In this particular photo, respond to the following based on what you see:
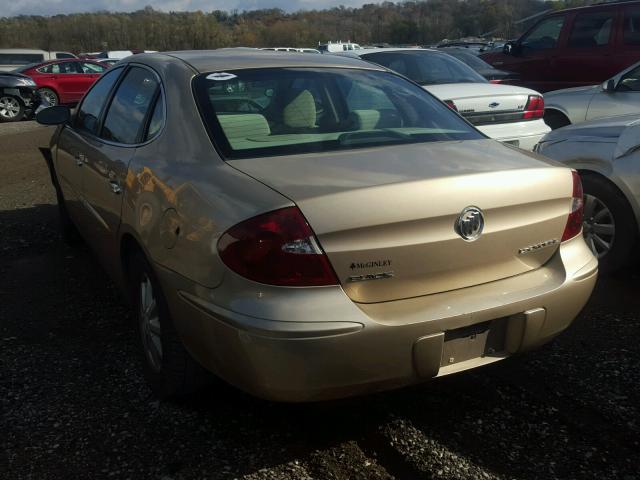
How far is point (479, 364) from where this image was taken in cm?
259

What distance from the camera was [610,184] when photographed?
443 cm

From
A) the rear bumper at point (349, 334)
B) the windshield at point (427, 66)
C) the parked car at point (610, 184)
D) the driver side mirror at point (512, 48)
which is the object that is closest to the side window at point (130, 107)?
the rear bumper at point (349, 334)

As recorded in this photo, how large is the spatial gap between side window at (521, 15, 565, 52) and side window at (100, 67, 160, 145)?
8.21 metres

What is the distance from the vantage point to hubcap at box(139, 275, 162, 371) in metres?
3.03

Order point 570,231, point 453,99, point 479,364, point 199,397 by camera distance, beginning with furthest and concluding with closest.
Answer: point 453,99 < point 199,397 < point 570,231 < point 479,364

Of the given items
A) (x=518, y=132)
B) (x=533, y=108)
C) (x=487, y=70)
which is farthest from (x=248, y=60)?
(x=487, y=70)

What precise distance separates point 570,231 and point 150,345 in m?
1.94

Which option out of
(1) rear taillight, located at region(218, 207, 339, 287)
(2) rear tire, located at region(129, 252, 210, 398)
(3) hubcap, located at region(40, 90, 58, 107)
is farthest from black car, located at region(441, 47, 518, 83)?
(3) hubcap, located at region(40, 90, 58, 107)

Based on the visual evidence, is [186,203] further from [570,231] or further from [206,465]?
[570,231]

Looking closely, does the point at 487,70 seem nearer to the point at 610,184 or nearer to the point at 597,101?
the point at 597,101

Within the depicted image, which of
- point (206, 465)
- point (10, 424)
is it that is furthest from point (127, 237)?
point (206, 465)

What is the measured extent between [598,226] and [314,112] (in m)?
2.34

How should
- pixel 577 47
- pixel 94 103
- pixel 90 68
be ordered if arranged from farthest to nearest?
pixel 90 68, pixel 577 47, pixel 94 103

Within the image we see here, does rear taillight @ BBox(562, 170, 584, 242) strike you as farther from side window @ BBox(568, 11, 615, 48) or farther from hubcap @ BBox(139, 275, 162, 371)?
side window @ BBox(568, 11, 615, 48)
